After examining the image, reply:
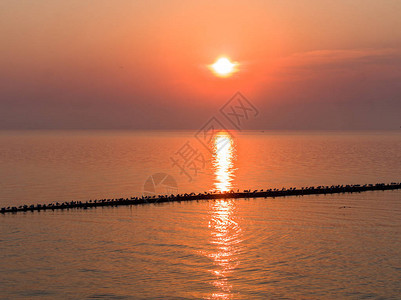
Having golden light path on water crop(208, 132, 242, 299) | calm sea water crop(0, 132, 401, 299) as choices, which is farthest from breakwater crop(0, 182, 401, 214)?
golden light path on water crop(208, 132, 242, 299)

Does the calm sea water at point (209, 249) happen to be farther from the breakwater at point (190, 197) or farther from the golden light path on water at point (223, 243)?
the breakwater at point (190, 197)

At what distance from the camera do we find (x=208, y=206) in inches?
2461

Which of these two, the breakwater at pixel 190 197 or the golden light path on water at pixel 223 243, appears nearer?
the golden light path on water at pixel 223 243

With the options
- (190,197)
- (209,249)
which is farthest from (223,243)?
(190,197)

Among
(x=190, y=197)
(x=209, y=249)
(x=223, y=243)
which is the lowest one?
(x=209, y=249)

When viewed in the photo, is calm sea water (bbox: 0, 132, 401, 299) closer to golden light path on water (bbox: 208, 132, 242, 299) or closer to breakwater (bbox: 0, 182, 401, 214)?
golden light path on water (bbox: 208, 132, 242, 299)

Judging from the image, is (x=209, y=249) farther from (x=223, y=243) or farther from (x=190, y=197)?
(x=190, y=197)

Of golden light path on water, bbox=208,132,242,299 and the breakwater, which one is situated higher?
the breakwater

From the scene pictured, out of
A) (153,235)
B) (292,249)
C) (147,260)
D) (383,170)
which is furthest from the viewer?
(383,170)

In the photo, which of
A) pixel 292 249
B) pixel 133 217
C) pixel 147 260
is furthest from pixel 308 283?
pixel 133 217

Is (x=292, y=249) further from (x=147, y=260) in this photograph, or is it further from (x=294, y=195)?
(x=294, y=195)

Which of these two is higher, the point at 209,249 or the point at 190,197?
the point at 190,197

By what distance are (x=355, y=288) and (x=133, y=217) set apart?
102 ft

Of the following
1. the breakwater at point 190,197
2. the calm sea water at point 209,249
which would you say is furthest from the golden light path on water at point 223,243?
the breakwater at point 190,197
